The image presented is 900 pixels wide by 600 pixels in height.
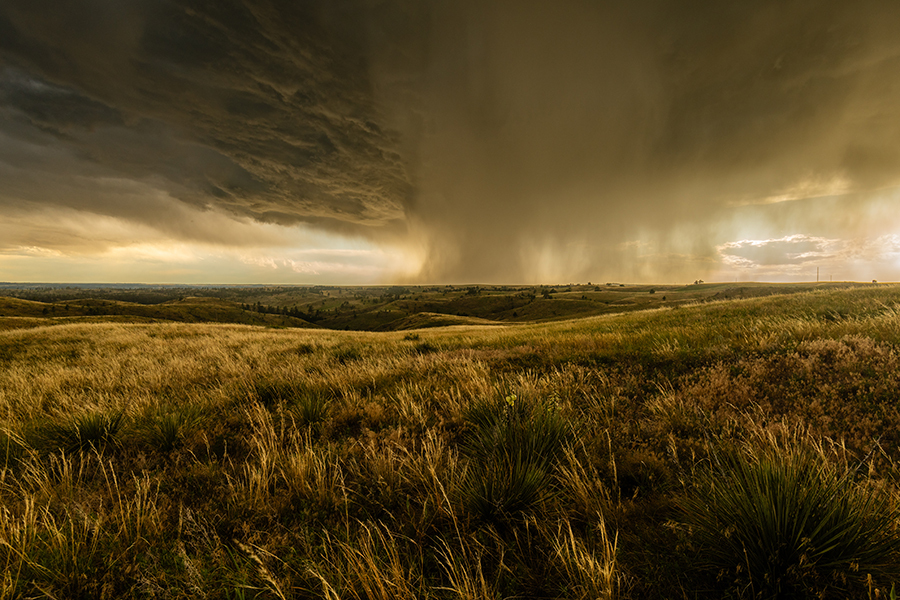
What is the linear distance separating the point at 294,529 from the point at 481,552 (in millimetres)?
1497

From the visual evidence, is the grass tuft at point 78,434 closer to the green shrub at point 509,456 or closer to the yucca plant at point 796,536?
the green shrub at point 509,456

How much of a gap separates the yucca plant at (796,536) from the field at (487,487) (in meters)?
0.01

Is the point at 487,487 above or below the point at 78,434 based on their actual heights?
above

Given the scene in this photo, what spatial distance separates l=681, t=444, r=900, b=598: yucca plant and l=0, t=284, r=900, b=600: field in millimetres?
14

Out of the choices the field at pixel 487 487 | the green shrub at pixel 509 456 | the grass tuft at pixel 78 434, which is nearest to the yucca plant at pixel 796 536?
the field at pixel 487 487

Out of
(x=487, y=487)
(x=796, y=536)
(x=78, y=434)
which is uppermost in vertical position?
(x=796, y=536)

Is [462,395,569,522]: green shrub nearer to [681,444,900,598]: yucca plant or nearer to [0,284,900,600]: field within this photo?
[0,284,900,600]: field

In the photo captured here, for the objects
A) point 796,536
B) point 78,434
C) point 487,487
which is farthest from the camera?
point 78,434

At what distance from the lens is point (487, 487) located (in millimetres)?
2529

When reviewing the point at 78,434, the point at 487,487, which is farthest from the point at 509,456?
the point at 78,434

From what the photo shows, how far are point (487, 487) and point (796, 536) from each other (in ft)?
6.01

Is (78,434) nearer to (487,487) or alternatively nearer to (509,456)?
(487,487)

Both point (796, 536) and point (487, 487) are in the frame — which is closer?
point (796, 536)

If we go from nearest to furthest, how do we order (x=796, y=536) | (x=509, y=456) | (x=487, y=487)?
1. (x=796, y=536)
2. (x=487, y=487)
3. (x=509, y=456)
